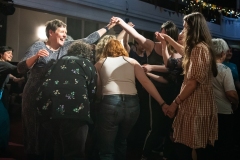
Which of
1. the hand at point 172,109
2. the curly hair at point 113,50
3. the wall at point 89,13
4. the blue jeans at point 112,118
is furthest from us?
the wall at point 89,13

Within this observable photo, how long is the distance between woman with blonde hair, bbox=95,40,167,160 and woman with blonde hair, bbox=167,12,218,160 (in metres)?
0.34

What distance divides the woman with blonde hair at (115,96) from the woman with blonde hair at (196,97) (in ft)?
1.10

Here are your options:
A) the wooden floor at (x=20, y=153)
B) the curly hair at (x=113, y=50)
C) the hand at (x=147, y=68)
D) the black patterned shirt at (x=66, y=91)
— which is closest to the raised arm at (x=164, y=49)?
the hand at (x=147, y=68)

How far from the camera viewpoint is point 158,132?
2.85m

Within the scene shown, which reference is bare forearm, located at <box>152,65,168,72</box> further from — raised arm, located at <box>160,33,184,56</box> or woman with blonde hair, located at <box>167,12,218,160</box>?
woman with blonde hair, located at <box>167,12,218,160</box>

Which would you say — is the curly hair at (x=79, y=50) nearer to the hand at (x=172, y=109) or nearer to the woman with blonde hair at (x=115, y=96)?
the woman with blonde hair at (x=115, y=96)

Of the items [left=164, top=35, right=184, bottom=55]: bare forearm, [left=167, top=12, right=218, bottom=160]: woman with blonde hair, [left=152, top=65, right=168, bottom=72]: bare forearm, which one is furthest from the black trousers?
[left=167, top=12, right=218, bottom=160]: woman with blonde hair

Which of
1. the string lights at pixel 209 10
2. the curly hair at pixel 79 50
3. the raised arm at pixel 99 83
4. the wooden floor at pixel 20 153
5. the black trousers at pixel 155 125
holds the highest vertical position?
the string lights at pixel 209 10

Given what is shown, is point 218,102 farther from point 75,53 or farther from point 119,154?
point 75,53

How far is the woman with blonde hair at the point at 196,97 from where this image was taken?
2.08m

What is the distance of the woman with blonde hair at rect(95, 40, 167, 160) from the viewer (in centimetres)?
243

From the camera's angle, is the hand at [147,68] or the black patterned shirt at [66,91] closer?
the black patterned shirt at [66,91]

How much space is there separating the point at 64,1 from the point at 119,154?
4773 millimetres

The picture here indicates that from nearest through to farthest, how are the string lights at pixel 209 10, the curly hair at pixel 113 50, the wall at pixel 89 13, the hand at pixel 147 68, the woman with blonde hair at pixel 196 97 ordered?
the woman with blonde hair at pixel 196 97 < the curly hair at pixel 113 50 < the hand at pixel 147 68 < the wall at pixel 89 13 < the string lights at pixel 209 10
